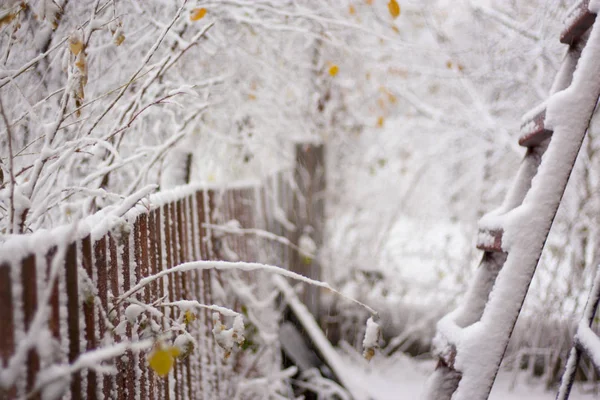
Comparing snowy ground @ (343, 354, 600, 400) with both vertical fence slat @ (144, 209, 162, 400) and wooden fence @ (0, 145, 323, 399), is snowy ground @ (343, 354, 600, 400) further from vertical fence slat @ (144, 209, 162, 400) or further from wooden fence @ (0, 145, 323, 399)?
vertical fence slat @ (144, 209, 162, 400)

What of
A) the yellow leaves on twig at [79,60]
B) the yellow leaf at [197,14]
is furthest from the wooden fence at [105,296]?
the yellow leaf at [197,14]

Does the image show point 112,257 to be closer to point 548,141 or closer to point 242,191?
point 548,141

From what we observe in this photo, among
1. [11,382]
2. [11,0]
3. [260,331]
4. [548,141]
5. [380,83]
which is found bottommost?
[260,331]

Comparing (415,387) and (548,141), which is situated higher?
(548,141)

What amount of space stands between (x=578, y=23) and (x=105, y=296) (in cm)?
181

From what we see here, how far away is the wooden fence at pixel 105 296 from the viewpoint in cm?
90

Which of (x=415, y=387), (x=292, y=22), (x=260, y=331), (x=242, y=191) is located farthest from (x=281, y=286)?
(x=292, y=22)

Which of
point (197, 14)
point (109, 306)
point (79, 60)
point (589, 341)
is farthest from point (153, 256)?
point (589, 341)

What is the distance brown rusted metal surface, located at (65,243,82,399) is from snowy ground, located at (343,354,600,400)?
3.54 m

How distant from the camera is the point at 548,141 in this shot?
1.69 meters

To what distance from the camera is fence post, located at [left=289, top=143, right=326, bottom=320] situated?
16.2 feet

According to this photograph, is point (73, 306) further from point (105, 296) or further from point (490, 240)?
point (490, 240)

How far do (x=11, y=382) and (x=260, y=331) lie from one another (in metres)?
3.36

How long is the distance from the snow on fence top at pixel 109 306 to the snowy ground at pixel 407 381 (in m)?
2.49
